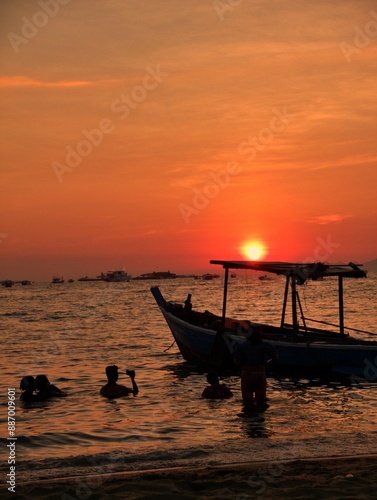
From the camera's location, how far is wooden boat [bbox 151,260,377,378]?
20469 mm

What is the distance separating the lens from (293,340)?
71.6 feet

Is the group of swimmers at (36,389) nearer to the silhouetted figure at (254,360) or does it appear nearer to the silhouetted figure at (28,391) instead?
the silhouetted figure at (28,391)

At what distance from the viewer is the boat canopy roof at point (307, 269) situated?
68.9 feet

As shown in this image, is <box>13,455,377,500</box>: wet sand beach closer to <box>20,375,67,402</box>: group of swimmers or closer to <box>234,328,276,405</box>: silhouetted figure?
<box>234,328,276,405</box>: silhouetted figure

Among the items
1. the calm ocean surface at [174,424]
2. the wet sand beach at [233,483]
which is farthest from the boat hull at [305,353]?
the wet sand beach at [233,483]

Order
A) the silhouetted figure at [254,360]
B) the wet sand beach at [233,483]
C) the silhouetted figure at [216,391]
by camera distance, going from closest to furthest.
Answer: the wet sand beach at [233,483] → the silhouetted figure at [254,360] → the silhouetted figure at [216,391]

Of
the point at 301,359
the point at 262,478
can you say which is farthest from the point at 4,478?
the point at 301,359

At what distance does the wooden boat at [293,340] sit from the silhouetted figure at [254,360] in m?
4.69

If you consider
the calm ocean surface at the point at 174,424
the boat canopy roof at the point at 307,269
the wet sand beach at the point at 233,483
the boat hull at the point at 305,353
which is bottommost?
the calm ocean surface at the point at 174,424

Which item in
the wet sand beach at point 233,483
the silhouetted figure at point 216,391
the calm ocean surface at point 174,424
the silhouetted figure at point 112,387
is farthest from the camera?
the silhouetted figure at point 112,387

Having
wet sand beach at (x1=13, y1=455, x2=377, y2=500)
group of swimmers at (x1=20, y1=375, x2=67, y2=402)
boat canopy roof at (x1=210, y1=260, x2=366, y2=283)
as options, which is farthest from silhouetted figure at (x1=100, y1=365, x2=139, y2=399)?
wet sand beach at (x1=13, y1=455, x2=377, y2=500)

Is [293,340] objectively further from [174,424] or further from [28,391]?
[28,391]

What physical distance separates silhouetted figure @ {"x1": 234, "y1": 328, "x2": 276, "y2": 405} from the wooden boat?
15.4 ft

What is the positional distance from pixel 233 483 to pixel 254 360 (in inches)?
252
